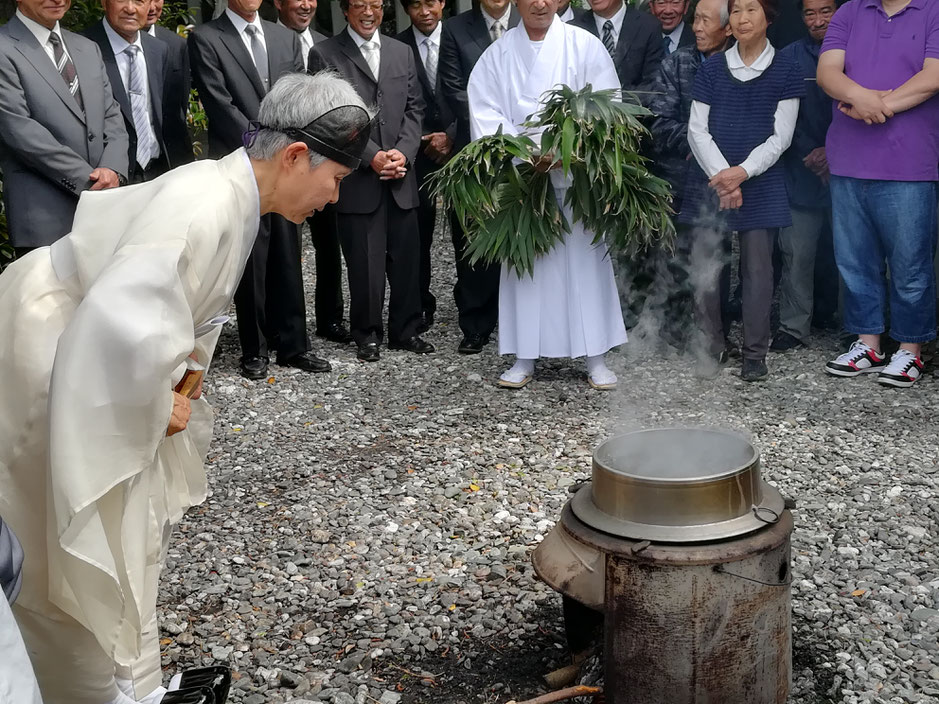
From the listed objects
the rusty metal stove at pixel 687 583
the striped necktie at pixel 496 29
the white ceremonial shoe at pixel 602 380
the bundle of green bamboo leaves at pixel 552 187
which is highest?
the striped necktie at pixel 496 29

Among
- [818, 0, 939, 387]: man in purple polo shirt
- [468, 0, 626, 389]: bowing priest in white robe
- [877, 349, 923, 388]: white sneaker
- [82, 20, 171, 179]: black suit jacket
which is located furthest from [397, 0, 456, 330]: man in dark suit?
[877, 349, 923, 388]: white sneaker

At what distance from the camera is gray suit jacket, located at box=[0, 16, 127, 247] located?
5.84 metres

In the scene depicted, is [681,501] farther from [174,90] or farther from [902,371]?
[174,90]

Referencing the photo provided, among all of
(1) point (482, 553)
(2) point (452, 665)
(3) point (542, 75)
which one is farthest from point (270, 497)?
(3) point (542, 75)

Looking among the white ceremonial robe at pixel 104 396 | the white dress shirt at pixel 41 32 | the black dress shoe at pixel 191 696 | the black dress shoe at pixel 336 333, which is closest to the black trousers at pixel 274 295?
the black dress shoe at pixel 336 333

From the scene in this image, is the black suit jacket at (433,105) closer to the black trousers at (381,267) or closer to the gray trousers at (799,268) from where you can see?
the black trousers at (381,267)

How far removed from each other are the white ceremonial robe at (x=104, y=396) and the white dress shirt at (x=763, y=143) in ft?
12.9

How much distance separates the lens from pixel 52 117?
5.98m

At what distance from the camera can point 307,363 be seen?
705cm

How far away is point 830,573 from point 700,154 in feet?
10.2

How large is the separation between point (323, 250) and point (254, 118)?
129cm

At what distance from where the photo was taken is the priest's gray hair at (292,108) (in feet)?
10.4

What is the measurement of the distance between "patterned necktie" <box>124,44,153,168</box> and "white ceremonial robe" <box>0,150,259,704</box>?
3914mm

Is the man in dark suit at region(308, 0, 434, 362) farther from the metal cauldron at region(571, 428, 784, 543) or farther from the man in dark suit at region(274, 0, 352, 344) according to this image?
the metal cauldron at region(571, 428, 784, 543)
